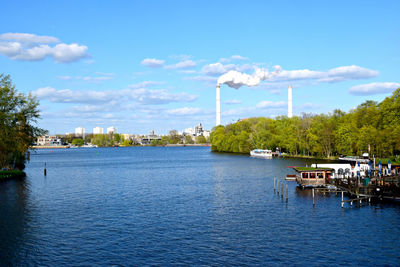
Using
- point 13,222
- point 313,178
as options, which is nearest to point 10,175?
point 13,222

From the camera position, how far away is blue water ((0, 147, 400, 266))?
123 feet

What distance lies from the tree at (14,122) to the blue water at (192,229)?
19.2m

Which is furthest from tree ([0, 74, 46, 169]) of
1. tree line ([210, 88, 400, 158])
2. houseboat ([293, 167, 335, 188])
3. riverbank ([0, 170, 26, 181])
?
tree line ([210, 88, 400, 158])

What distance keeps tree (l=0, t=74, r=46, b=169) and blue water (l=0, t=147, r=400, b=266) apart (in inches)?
757

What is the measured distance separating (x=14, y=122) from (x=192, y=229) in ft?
233

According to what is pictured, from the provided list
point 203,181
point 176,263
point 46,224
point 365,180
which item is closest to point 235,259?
point 176,263

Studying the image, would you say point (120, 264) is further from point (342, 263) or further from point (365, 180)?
point (365, 180)

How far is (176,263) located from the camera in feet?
119

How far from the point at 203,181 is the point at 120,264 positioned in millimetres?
62789

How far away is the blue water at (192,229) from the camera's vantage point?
3762cm

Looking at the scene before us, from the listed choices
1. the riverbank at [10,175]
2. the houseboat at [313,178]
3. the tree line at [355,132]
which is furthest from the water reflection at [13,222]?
the tree line at [355,132]

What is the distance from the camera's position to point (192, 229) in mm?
48250

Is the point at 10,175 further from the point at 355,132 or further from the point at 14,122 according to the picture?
the point at 355,132

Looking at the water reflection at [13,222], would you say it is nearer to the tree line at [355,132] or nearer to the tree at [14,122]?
the tree at [14,122]
